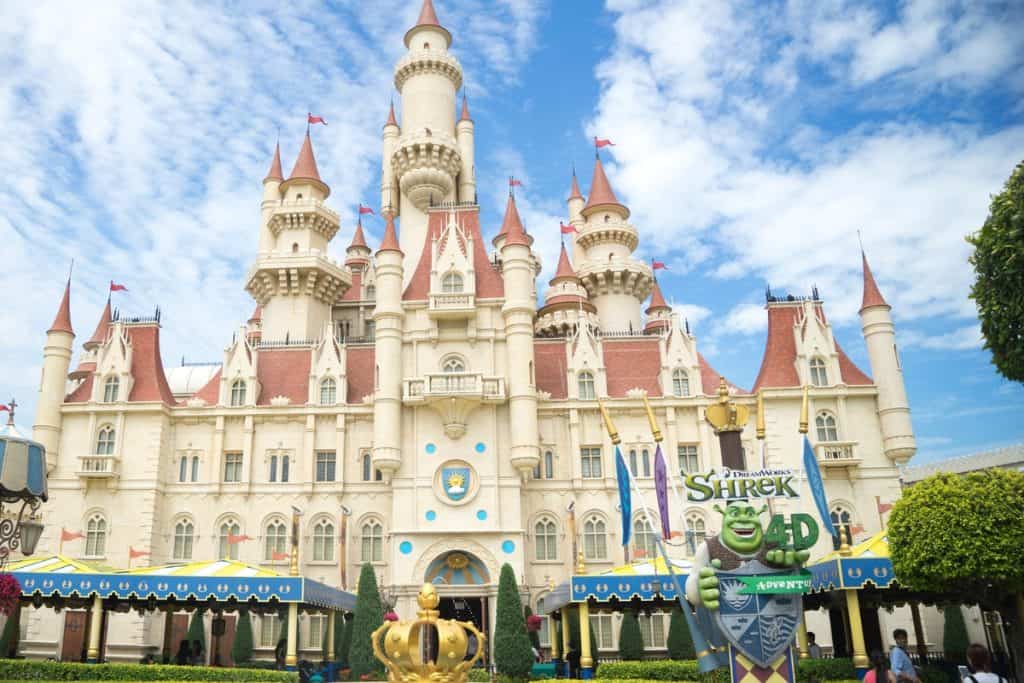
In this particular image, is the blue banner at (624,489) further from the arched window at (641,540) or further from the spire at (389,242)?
the spire at (389,242)

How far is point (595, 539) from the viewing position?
38.6 meters

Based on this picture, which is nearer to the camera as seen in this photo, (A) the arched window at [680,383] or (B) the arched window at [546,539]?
(B) the arched window at [546,539]

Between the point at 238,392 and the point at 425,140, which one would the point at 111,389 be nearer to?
the point at 238,392

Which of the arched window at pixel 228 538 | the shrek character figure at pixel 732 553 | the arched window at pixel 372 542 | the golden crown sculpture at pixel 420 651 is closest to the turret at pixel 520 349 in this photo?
the arched window at pixel 372 542

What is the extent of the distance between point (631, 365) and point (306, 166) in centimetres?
2418

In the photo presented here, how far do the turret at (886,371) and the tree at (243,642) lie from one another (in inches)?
1169

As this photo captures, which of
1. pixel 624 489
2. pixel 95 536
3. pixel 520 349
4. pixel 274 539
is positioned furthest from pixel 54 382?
pixel 624 489

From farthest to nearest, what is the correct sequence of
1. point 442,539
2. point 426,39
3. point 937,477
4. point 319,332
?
point 426,39 < point 319,332 < point 442,539 < point 937,477

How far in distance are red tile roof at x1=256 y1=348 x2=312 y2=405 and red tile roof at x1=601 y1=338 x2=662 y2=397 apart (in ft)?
50.0

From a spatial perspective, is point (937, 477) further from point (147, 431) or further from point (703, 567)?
point (147, 431)

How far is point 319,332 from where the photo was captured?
49.5m

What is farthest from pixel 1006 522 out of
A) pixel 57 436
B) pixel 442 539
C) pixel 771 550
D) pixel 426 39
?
pixel 426 39

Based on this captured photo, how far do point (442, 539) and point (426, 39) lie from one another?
33.4 m

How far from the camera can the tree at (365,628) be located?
1112 inches
